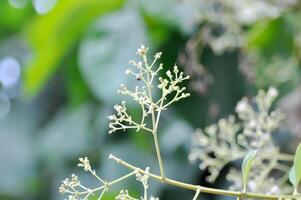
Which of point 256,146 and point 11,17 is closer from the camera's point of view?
point 256,146

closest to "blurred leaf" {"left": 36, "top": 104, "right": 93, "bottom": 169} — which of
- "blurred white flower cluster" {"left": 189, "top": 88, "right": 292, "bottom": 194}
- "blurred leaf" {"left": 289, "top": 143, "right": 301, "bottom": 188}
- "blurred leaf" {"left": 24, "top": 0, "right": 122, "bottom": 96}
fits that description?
"blurred leaf" {"left": 24, "top": 0, "right": 122, "bottom": 96}

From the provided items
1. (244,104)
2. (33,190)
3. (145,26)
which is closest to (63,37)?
(145,26)

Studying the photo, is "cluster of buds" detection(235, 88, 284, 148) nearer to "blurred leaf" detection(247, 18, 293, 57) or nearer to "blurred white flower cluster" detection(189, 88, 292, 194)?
"blurred white flower cluster" detection(189, 88, 292, 194)

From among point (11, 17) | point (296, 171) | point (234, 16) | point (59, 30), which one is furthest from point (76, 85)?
point (296, 171)

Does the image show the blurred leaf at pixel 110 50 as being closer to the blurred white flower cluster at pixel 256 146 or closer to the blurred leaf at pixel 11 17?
the blurred white flower cluster at pixel 256 146

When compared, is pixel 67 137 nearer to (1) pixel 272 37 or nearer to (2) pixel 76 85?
(2) pixel 76 85

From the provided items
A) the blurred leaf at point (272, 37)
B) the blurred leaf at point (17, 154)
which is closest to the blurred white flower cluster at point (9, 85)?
the blurred leaf at point (17, 154)
